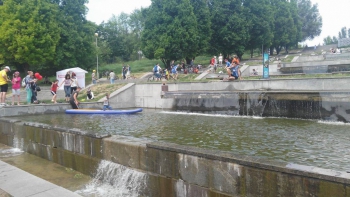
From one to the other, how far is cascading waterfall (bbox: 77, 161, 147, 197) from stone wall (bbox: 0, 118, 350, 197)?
0.46ft

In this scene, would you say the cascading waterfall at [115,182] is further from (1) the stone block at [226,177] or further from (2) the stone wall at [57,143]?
(1) the stone block at [226,177]

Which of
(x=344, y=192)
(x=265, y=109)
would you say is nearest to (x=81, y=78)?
(x=265, y=109)

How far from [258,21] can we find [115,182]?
4601 cm

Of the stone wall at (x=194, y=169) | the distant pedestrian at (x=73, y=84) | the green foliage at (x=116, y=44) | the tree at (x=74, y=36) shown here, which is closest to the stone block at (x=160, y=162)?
the stone wall at (x=194, y=169)

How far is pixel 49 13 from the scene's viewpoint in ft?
126

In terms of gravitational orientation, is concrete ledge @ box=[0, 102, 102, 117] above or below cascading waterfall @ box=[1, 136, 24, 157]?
above

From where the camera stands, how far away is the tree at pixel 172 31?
1598 inches

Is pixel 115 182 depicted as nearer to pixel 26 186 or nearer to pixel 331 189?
pixel 26 186

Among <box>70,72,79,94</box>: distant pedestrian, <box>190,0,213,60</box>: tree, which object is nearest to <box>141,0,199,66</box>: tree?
<box>190,0,213,60</box>: tree

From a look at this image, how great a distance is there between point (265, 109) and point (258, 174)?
389 inches

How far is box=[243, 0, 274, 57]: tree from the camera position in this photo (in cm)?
4797

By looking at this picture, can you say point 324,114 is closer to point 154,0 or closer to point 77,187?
point 77,187

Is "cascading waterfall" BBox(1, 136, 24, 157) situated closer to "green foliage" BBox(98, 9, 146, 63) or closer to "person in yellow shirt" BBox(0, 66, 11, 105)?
"person in yellow shirt" BBox(0, 66, 11, 105)

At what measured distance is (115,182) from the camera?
7.17 metres
